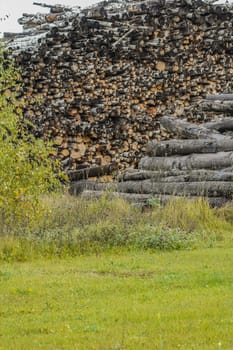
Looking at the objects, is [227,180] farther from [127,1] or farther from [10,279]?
[127,1]

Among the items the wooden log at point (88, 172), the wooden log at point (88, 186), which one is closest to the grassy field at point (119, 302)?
the wooden log at point (88, 186)

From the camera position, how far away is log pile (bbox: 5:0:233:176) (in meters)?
23.4

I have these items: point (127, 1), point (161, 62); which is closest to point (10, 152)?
point (161, 62)

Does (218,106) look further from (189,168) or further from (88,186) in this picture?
(88,186)

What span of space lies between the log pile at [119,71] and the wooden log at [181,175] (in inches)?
126

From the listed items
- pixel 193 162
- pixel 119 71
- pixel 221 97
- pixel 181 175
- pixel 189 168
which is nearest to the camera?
pixel 181 175

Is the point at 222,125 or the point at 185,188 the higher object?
the point at 222,125

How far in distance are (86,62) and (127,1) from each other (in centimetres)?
378

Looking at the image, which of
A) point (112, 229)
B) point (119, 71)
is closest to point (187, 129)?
point (119, 71)

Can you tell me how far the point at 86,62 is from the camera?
23.9 m

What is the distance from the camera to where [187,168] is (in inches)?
769

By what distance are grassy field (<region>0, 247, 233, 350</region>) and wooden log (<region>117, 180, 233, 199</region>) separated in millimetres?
4325

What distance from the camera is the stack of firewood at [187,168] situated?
18.3 meters

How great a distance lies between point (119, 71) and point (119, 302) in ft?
49.7
